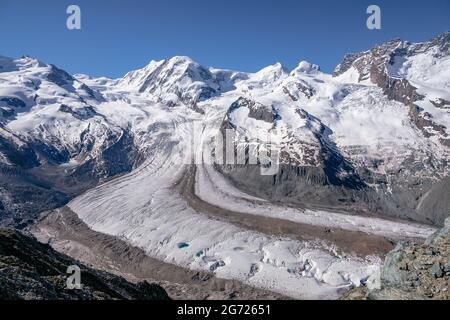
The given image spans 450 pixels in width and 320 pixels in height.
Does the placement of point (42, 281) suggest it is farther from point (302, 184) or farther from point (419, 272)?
point (302, 184)

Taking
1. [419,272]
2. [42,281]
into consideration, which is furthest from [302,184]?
[42,281]

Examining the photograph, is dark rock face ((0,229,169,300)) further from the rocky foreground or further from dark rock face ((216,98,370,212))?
dark rock face ((216,98,370,212))

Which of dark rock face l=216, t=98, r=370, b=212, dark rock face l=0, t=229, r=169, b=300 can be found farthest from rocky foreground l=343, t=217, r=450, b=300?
dark rock face l=216, t=98, r=370, b=212

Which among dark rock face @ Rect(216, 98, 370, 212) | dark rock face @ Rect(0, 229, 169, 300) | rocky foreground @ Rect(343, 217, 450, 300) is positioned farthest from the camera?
dark rock face @ Rect(216, 98, 370, 212)
